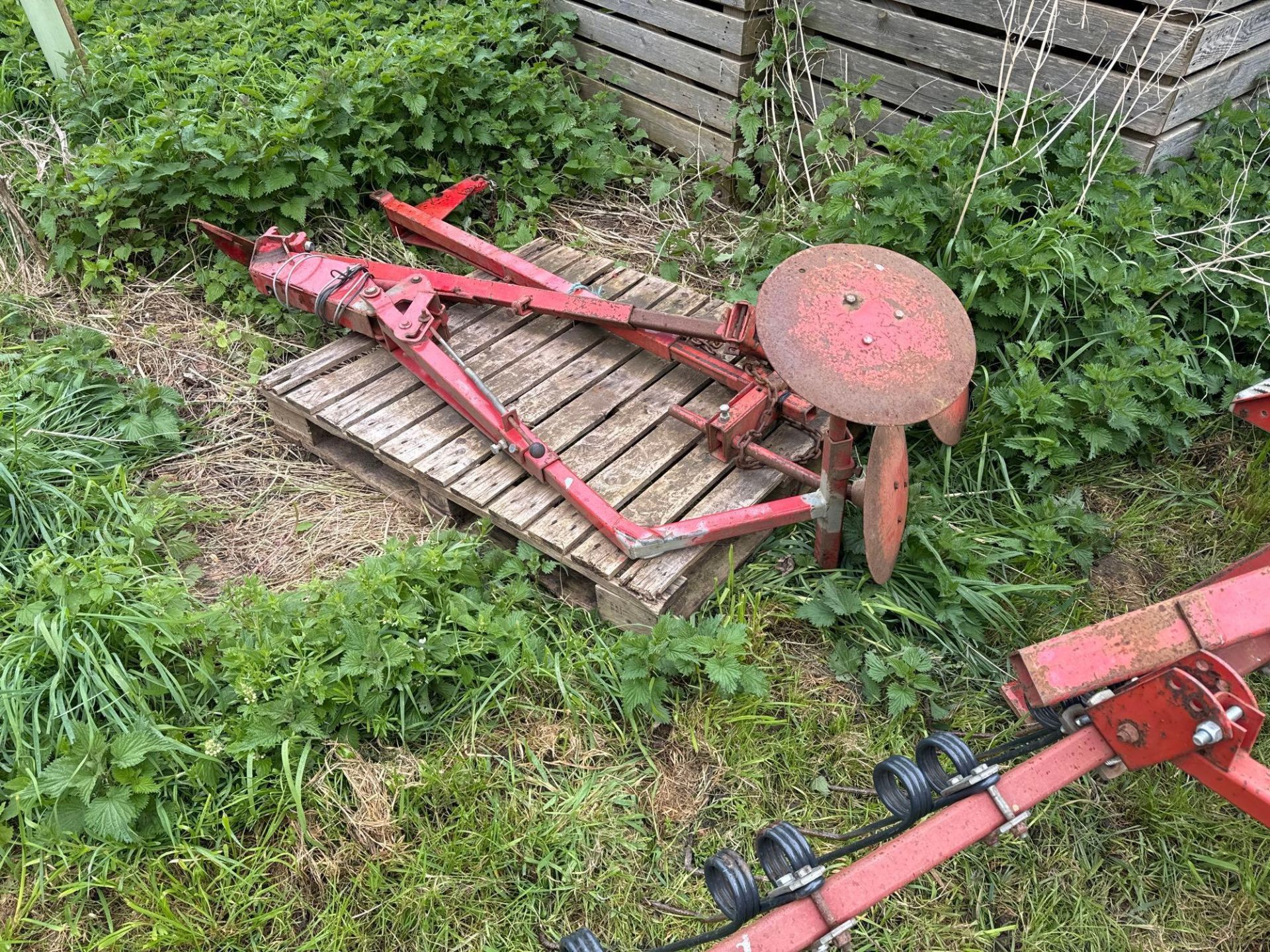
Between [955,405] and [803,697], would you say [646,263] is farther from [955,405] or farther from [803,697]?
[803,697]

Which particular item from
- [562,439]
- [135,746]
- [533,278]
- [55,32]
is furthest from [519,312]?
[55,32]

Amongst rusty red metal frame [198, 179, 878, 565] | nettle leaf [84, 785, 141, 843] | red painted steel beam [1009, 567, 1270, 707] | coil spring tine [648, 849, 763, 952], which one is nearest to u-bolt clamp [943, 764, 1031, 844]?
red painted steel beam [1009, 567, 1270, 707]

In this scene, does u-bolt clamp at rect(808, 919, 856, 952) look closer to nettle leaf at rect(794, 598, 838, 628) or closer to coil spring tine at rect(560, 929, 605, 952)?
coil spring tine at rect(560, 929, 605, 952)

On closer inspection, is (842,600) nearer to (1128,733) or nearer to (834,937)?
(1128,733)

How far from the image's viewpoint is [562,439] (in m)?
3.28

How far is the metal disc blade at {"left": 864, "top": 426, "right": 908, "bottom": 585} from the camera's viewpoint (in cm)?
242

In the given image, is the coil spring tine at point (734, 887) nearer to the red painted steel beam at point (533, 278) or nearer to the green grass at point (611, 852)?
the green grass at point (611, 852)

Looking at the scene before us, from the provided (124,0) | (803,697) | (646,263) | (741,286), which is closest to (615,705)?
(803,697)

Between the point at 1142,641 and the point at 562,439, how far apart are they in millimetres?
2064

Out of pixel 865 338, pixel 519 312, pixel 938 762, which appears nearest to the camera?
pixel 938 762

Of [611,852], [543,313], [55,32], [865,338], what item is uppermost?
[55,32]

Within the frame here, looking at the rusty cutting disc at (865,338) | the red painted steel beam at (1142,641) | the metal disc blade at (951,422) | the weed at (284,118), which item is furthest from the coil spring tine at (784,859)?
the weed at (284,118)

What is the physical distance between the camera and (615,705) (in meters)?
2.72

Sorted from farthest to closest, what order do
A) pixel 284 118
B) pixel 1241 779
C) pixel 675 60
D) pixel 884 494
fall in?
pixel 675 60 → pixel 284 118 → pixel 884 494 → pixel 1241 779
